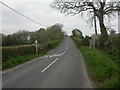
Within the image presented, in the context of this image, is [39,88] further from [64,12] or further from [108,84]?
[64,12]

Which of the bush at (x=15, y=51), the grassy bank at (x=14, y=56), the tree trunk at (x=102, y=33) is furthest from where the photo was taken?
the tree trunk at (x=102, y=33)

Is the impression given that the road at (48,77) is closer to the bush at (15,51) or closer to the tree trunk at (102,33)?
the bush at (15,51)

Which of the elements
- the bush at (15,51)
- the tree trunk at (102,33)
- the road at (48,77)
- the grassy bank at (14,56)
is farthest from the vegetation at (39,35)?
the road at (48,77)

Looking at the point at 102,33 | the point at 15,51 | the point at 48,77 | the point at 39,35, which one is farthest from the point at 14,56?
the point at 39,35

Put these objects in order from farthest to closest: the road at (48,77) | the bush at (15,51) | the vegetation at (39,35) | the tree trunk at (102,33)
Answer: the vegetation at (39,35)
the tree trunk at (102,33)
the bush at (15,51)
the road at (48,77)

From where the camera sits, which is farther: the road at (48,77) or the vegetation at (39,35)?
the vegetation at (39,35)

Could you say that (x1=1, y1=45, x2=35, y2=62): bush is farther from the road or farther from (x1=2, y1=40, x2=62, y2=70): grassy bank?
the road

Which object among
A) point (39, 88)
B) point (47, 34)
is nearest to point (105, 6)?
point (39, 88)

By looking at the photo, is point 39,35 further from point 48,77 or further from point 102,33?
point 48,77

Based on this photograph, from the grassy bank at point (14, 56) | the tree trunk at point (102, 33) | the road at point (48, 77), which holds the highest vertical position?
the tree trunk at point (102, 33)

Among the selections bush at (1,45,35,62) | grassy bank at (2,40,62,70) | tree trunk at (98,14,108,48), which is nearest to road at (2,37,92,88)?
grassy bank at (2,40,62,70)

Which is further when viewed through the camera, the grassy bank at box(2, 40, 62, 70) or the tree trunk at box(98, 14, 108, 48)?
the tree trunk at box(98, 14, 108, 48)

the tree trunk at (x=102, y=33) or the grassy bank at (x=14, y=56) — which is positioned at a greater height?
the tree trunk at (x=102, y=33)

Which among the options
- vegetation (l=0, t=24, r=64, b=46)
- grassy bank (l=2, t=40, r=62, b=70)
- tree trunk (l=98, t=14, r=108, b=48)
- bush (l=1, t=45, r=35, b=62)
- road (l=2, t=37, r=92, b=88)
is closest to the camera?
road (l=2, t=37, r=92, b=88)
